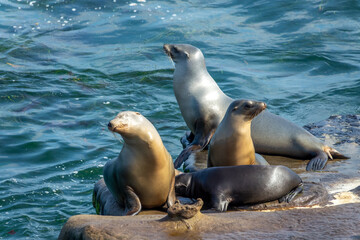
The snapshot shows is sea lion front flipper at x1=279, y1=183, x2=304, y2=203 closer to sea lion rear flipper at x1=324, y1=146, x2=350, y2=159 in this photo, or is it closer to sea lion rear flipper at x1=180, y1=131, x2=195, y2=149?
sea lion rear flipper at x1=324, y1=146, x2=350, y2=159

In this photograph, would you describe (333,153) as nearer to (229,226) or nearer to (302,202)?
(302,202)

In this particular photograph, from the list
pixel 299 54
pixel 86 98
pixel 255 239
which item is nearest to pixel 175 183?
pixel 255 239

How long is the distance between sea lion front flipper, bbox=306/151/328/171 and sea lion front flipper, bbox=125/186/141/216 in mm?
2201

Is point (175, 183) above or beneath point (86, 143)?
above

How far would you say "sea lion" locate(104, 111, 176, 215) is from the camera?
15.6 feet

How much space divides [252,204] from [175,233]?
53.9 inches

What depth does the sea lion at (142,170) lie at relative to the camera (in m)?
4.75

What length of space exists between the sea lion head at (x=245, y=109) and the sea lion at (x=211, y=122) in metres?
1.00

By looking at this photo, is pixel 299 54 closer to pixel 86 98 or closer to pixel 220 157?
pixel 86 98

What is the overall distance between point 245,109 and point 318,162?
3.83 feet

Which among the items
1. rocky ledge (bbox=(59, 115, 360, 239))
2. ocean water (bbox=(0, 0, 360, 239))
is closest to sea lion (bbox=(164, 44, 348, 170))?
ocean water (bbox=(0, 0, 360, 239))

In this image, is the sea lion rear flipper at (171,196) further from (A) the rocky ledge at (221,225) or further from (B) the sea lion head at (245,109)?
(B) the sea lion head at (245,109)

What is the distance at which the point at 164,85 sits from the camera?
11.6 m

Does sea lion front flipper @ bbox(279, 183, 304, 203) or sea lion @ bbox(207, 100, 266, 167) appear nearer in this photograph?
sea lion front flipper @ bbox(279, 183, 304, 203)
